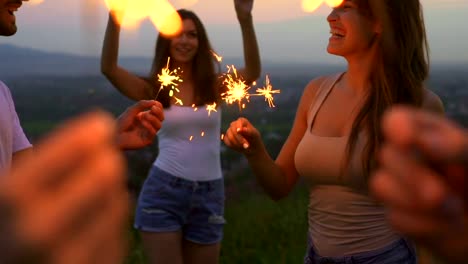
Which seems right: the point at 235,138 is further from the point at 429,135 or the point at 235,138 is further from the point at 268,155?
the point at 429,135

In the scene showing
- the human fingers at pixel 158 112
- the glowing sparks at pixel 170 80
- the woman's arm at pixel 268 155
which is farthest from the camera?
the glowing sparks at pixel 170 80

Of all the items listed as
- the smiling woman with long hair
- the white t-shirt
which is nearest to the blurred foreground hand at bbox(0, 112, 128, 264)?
the white t-shirt

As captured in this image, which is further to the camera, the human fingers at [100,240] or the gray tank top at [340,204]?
the gray tank top at [340,204]

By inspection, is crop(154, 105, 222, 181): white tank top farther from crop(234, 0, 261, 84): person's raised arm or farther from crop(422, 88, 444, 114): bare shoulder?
crop(422, 88, 444, 114): bare shoulder

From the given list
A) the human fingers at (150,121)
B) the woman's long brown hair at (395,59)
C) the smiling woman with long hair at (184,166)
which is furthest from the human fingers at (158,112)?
the smiling woman with long hair at (184,166)

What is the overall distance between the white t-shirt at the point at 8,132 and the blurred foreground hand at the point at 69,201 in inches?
69.6

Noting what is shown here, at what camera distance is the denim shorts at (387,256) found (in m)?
2.23

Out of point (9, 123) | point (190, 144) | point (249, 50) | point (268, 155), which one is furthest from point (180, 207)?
point (9, 123)

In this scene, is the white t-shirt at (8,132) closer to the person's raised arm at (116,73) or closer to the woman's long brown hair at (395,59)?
the person's raised arm at (116,73)

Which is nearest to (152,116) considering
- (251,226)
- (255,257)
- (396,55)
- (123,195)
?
(396,55)

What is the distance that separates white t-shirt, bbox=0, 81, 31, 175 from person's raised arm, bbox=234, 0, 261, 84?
59.1 inches

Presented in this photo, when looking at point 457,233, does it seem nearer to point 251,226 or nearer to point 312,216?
point 312,216

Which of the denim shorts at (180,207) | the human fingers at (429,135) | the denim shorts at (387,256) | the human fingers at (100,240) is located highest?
the human fingers at (429,135)

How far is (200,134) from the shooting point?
3752 mm
